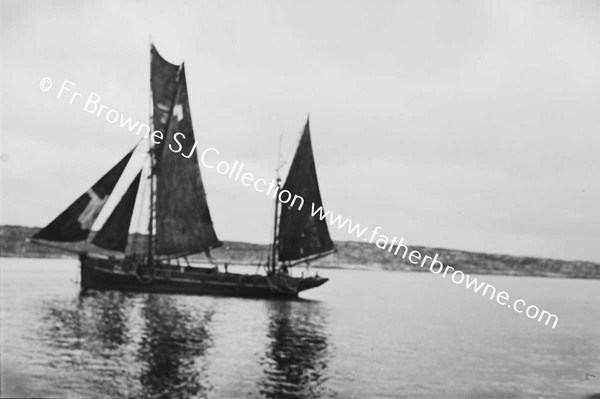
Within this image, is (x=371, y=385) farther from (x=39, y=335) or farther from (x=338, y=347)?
(x=39, y=335)

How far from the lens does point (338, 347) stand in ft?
64.3

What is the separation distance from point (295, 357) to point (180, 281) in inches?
640

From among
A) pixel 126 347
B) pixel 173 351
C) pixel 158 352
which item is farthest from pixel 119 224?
pixel 158 352

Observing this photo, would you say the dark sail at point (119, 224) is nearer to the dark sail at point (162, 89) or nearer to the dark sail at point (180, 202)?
the dark sail at point (180, 202)

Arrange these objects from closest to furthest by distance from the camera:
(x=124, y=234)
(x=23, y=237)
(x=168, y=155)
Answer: (x=23, y=237), (x=124, y=234), (x=168, y=155)

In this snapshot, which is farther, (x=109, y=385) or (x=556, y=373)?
(x=556, y=373)

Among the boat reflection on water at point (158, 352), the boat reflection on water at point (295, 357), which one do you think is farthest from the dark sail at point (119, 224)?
the boat reflection on water at point (295, 357)

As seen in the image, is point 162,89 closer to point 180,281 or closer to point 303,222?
point 303,222

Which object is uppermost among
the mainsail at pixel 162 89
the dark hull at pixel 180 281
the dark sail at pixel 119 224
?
the mainsail at pixel 162 89

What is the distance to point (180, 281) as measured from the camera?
31969mm

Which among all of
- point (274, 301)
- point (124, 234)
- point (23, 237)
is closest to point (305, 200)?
point (274, 301)

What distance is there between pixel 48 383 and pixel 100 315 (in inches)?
408

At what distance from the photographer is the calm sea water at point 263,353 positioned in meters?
13.3

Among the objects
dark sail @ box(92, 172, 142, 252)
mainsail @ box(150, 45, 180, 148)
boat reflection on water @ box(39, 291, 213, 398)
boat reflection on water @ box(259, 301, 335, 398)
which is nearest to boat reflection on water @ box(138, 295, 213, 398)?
boat reflection on water @ box(39, 291, 213, 398)
